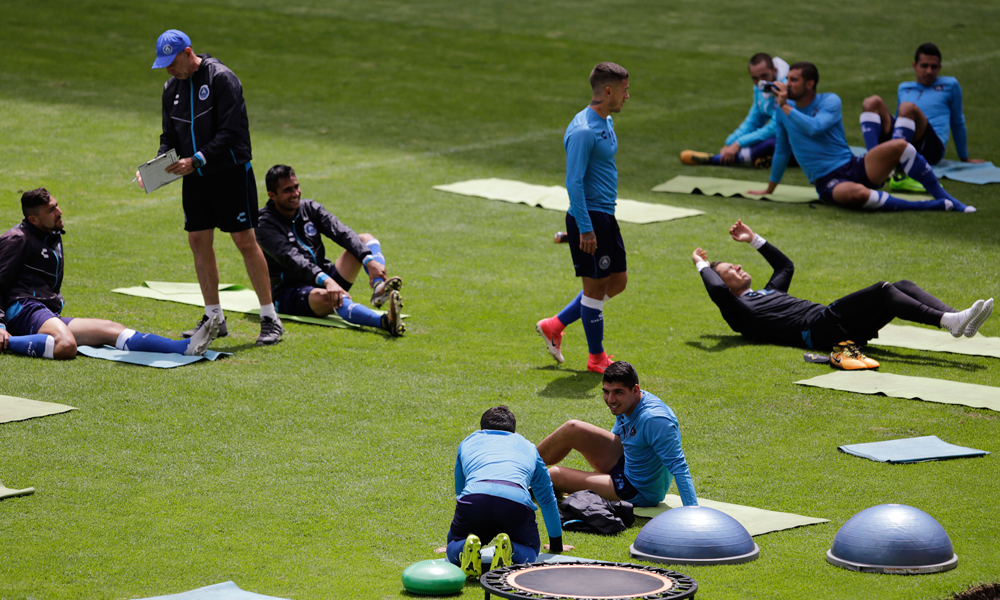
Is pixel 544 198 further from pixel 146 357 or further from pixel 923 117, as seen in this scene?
pixel 146 357

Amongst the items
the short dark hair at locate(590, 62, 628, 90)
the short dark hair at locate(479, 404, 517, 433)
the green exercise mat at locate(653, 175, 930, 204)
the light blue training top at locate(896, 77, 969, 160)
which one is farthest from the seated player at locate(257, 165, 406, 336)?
the light blue training top at locate(896, 77, 969, 160)

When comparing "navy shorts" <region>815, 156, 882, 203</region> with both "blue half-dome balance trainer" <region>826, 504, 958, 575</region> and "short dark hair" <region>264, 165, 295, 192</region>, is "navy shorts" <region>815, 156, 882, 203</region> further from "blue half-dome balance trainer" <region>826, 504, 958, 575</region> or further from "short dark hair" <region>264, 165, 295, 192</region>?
"blue half-dome balance trainer" <region>826, 504, 958, 575</region>

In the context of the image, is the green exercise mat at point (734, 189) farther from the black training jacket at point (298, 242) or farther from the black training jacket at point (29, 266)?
the black training jacket at point (29, 266)

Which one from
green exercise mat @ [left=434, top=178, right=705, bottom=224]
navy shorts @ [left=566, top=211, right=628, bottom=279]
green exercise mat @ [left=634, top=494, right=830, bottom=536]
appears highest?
navy shorts @ [left=566, top=211, right=628, bottom=279]

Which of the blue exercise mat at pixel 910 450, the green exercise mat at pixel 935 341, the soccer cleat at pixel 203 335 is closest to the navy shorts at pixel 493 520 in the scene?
the blue exercise mat at pixel 910 450

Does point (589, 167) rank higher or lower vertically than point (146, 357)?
higher

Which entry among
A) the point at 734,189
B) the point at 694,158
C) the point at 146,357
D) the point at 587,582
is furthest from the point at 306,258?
the point at 694,158

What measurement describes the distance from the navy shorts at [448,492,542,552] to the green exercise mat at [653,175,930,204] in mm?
10221

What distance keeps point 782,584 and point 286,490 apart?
2.85 m

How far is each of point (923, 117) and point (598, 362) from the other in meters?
8.70

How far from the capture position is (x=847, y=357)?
9.06 meters

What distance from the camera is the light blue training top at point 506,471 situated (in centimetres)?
545

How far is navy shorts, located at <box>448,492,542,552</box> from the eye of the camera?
539 cm

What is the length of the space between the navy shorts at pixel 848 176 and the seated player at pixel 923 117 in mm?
1119
